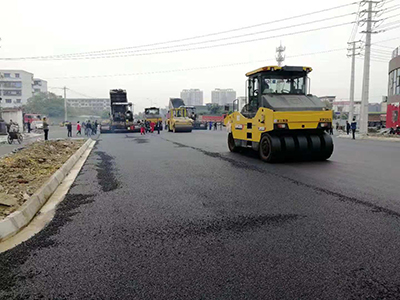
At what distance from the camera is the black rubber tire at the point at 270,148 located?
31.8 feet

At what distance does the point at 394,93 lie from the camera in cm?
3450

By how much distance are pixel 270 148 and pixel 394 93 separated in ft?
103

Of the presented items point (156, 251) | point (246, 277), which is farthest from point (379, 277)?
point (156, 251)

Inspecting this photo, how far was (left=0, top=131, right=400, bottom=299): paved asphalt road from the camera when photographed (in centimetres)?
272

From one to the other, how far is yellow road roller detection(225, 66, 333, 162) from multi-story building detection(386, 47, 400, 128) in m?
26.3

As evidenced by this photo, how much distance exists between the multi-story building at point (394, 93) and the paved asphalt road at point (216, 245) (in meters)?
30.8

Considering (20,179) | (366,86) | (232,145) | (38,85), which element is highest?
(38,85)

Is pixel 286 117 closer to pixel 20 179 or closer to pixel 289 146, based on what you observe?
pixel 289 146

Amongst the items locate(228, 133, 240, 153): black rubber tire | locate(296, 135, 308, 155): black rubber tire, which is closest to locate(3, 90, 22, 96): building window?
locate(228, 133, 240, 153): black rubber tire

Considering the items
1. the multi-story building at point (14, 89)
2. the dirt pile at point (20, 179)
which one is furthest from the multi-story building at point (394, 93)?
the multi-story building at point (14, 89)

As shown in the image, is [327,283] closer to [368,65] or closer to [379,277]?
[379,277]

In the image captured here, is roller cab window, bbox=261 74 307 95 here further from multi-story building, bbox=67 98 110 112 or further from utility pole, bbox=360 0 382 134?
multi-story building, bbox=67 98 110 112

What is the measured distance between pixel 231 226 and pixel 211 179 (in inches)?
129

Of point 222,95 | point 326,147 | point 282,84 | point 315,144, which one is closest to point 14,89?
point 222,95
